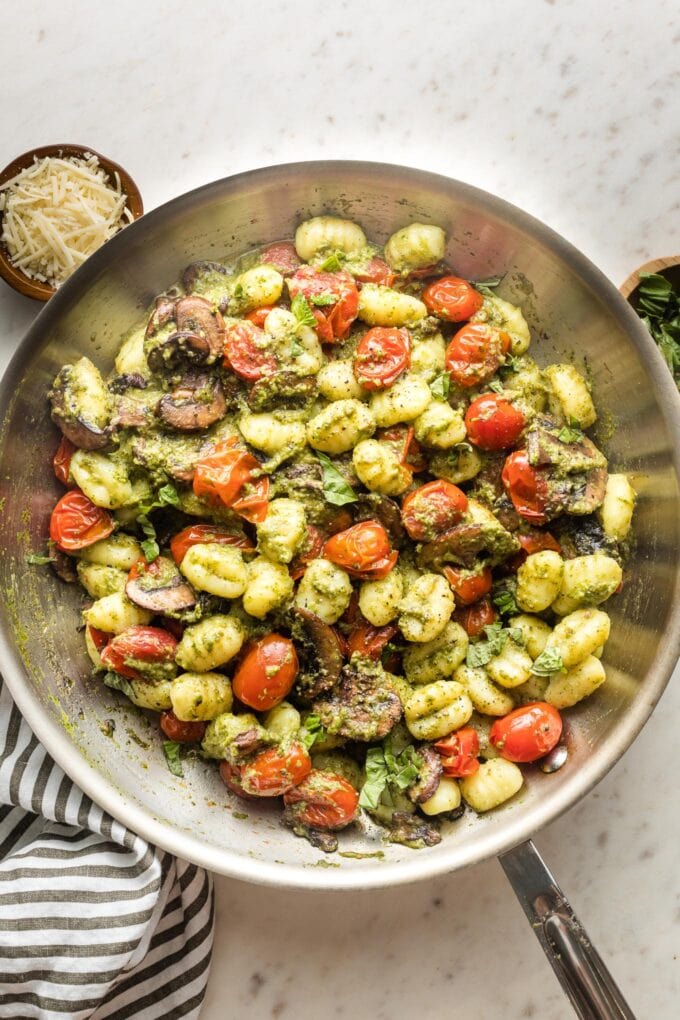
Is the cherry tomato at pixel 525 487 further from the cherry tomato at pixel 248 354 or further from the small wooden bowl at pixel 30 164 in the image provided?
the small wooden bowl at pixel 30 164

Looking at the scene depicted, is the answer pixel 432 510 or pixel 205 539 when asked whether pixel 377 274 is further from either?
pixel 205 539

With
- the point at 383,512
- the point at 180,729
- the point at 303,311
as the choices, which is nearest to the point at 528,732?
the point at 383,512

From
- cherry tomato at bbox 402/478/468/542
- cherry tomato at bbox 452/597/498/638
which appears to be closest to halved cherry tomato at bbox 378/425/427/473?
cherry tomato at bbox 402/478/468/542

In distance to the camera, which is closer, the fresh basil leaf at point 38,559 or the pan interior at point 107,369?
the pan interior at point 107,369

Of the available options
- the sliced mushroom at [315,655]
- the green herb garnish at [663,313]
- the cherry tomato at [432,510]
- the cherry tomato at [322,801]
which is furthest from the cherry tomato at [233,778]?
the green herb garnish at [663,313]

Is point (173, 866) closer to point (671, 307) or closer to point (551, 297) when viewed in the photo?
point (551, 297)

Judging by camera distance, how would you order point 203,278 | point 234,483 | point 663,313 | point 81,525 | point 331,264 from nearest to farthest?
1. point 234,483
2. point 81,525
3. point 331,264
4. point 203,278
5. point 663,313
